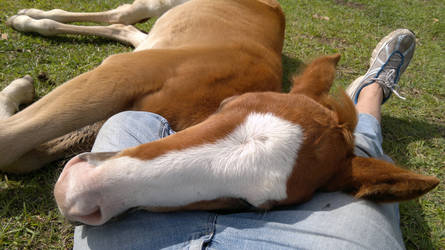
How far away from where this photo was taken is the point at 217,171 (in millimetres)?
1257

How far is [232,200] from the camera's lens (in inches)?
54.5

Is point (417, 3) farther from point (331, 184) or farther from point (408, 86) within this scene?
point (331, 184)

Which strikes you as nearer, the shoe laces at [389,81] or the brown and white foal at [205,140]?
the brown and white foal at [205,140]

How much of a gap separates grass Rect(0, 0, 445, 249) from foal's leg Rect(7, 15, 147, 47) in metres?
0.09

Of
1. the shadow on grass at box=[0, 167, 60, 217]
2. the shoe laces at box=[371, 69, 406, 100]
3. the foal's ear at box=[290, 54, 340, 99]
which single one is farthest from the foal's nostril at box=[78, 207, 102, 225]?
the shoe laces at box=[371, 69, 406, 100]

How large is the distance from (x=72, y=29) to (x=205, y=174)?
3.45 m

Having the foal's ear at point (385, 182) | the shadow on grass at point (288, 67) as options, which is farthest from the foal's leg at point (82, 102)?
the shadow on grass at point (288, 67)

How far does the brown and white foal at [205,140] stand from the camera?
1.20m

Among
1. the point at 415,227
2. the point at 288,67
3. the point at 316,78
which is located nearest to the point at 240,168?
the point at 316,78

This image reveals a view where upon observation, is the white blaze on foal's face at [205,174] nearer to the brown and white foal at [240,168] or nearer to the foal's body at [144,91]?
the brown and white foal at [240,168]

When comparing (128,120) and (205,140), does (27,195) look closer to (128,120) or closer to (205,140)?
(128,120)

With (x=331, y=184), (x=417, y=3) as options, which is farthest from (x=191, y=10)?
(x=417, y=3)

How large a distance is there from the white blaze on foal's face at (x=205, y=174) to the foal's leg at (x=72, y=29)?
10.1 feet

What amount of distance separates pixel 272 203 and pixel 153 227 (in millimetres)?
543
